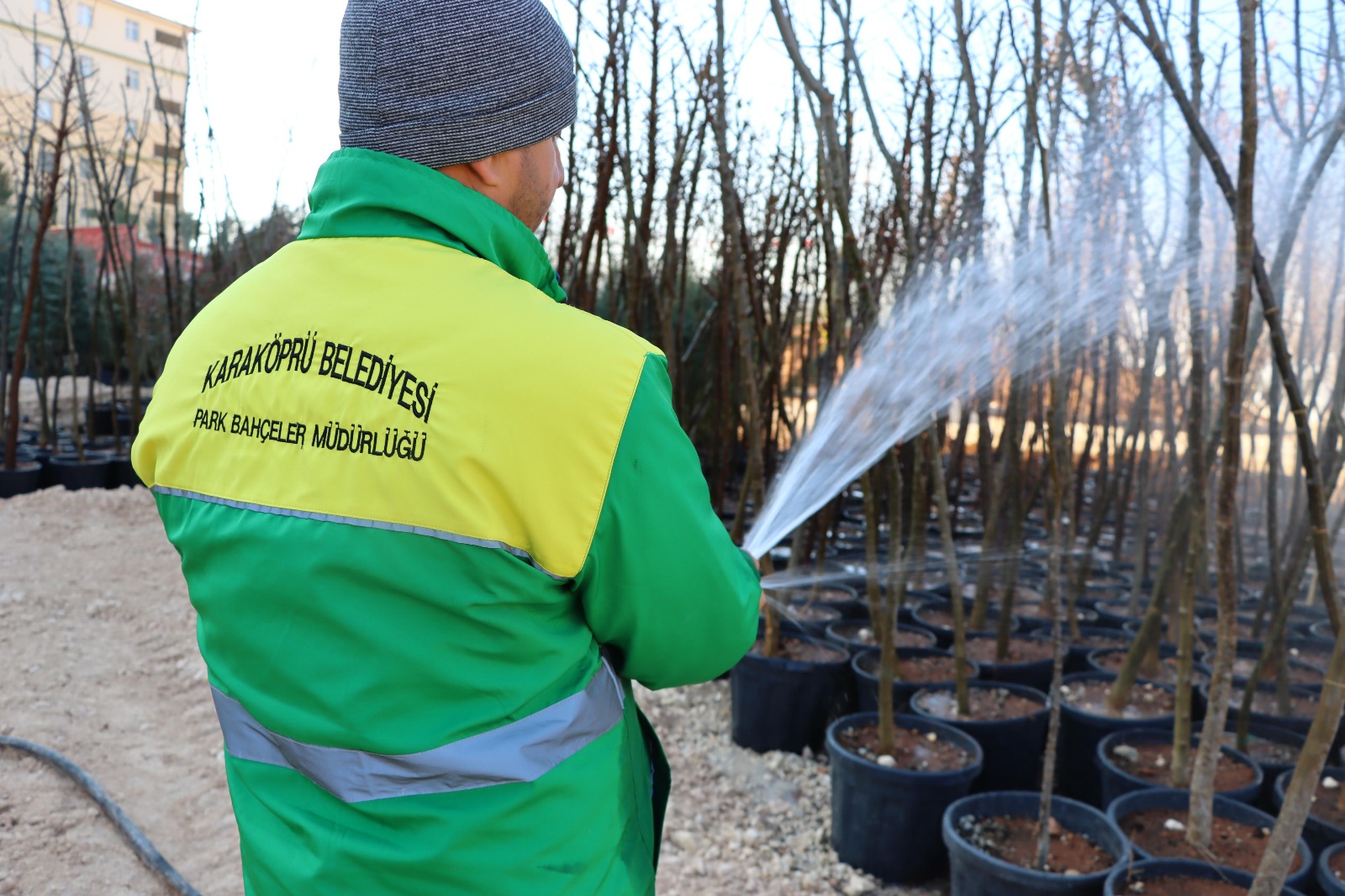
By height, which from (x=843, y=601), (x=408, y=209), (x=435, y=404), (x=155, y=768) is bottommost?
(x=155, y=768)

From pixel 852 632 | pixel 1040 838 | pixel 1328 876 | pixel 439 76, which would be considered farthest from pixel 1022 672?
pixel 439 76

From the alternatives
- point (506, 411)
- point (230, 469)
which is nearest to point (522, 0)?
point (506, 411)

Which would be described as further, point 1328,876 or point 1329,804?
point 1329,804

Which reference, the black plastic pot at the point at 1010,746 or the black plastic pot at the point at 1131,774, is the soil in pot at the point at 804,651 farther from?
the black plastic pot at the point at 1131,774

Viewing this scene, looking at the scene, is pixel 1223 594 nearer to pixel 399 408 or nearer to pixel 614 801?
pixel 614 801

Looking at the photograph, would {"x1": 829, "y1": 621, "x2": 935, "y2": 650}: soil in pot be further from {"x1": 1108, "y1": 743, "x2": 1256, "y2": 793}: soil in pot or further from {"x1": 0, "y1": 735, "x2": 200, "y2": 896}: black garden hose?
{"x1": 0, "y1": 735, "x2": 200, "y2": 896}: black garden hose

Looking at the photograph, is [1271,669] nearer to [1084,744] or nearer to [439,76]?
[1084,744]

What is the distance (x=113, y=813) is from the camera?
2.62 metres

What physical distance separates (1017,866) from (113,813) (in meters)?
2.38

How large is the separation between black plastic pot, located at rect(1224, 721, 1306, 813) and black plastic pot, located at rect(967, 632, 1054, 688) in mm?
711

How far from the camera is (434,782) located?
1.05 m

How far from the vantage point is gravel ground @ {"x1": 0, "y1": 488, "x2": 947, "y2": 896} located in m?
2.57

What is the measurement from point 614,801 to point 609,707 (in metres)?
0.12

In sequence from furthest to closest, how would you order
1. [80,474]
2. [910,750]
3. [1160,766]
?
[80,474]
[910,750]
[1160,766]
